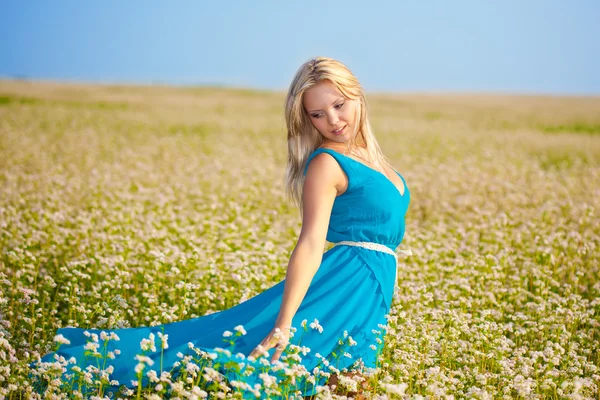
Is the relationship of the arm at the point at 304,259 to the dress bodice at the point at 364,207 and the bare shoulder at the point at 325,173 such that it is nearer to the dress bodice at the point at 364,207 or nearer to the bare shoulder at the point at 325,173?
the bare shoulder at the point at 325,173

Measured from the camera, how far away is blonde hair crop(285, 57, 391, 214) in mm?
3695

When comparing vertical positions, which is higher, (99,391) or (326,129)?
(326,129)

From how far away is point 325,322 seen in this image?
3.73 m

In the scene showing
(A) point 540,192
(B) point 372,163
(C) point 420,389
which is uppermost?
(B) point 372,163

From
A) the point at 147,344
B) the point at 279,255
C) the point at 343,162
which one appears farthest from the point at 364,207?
the point at 279,255

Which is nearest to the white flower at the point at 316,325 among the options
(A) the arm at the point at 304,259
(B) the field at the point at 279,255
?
(A) the arm at the point at 304,259

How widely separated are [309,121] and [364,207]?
666 mm

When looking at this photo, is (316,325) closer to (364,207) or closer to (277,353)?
(277,353)

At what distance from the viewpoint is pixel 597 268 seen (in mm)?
6652

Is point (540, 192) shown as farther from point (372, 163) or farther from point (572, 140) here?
point (572, 140)

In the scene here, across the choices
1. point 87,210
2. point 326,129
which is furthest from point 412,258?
point 87,210

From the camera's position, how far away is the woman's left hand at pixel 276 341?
3.30 m

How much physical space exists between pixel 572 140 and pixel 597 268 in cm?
1545

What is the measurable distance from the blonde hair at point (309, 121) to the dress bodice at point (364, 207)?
135 millimetres
